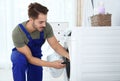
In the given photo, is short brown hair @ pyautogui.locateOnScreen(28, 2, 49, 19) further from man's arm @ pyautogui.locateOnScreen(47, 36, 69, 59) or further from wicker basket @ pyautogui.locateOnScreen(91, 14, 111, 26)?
wicker basket @ pyautogui.locateOnScreen(91, 14, 111, 26)

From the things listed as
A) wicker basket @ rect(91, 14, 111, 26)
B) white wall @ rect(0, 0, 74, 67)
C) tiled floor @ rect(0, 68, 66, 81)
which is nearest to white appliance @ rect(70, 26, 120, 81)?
wicker basket @ rect(91, 14, 111, 26)

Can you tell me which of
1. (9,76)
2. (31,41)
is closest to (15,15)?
(9,76)

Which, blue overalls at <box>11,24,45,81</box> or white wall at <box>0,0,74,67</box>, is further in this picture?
white wall at <box>0,0,74,67</box>

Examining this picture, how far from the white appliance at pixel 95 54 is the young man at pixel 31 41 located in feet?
0.70

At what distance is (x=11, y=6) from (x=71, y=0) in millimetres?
930

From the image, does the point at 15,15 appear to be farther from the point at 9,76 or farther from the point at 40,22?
the point at 40,22

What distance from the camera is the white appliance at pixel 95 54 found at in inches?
61.8

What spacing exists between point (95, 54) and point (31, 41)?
60 centimetres

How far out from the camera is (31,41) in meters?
1.90

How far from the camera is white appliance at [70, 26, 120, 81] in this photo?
5.15 ft

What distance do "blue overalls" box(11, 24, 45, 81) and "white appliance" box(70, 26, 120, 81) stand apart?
1.50 ft

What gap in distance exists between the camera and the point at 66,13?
11.1 ft

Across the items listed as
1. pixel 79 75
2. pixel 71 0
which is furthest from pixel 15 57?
pixel 71 0

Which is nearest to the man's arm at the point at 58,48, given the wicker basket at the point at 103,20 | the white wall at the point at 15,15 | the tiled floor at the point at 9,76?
the wicker basket at the point at 103,20
